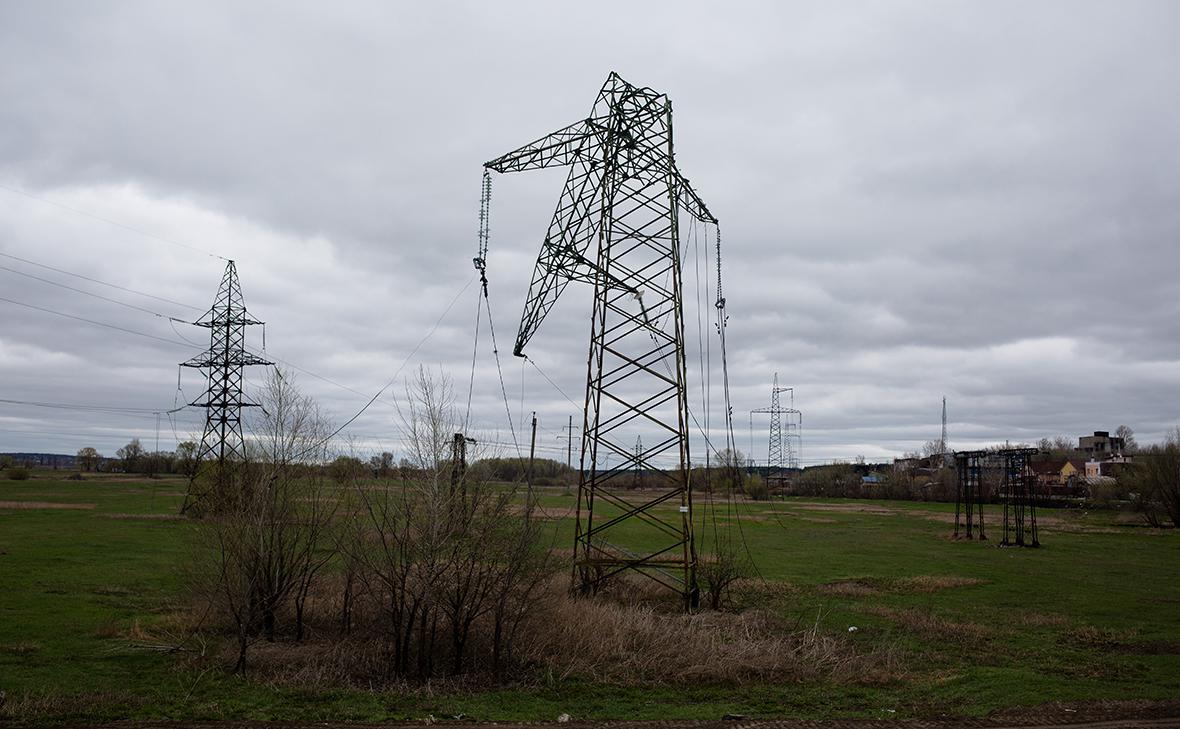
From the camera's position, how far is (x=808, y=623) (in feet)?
67.6

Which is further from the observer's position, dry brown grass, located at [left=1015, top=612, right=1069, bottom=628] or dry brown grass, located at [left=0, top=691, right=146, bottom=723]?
dry brown grass, located at [left=1015, top=612, right=1069, bottom=628]

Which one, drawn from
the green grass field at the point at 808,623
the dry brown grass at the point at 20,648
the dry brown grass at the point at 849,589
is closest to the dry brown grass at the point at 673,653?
the green grass field at the point at 808,623

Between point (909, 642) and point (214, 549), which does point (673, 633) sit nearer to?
point (909, 642)

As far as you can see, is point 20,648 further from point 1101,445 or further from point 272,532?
point 1101,445

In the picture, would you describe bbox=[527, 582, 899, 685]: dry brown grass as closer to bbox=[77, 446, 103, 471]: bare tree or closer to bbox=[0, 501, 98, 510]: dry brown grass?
bbox=[0, 501, 98, 510]: dry brown grass

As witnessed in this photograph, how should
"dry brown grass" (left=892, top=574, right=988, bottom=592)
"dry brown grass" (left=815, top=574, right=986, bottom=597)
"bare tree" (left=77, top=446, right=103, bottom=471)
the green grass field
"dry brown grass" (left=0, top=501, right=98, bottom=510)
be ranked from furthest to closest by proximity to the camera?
"bare tree" (left=77, top=446, right=103, bottom=471) → "dry brown grass" (left=0, top=501, right=98, bottom=510) → "dry brown grass" (left=892, top=574, right=988, bottom=592) → "dry brown grass" (left=815, top=574, right=986, bottom=597) → the green grass field

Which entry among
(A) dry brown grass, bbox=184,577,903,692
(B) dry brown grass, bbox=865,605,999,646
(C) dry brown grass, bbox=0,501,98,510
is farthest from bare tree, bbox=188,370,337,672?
(C) dry brown grass, bbox=0,501,98,510

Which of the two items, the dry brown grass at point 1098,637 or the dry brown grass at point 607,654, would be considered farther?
the dry brown grass at point 1098,637

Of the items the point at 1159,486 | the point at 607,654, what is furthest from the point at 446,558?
the point at 1159,486

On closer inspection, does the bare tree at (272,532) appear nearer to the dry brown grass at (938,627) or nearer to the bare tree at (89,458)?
the dry brown grass at (938,627)

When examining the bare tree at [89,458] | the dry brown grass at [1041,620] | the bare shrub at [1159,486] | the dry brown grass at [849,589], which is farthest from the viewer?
the bare tree at [89,458]

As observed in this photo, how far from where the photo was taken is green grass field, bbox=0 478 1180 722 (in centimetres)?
1309

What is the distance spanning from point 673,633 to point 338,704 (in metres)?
6.93

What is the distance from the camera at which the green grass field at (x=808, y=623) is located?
1309 centimetres
